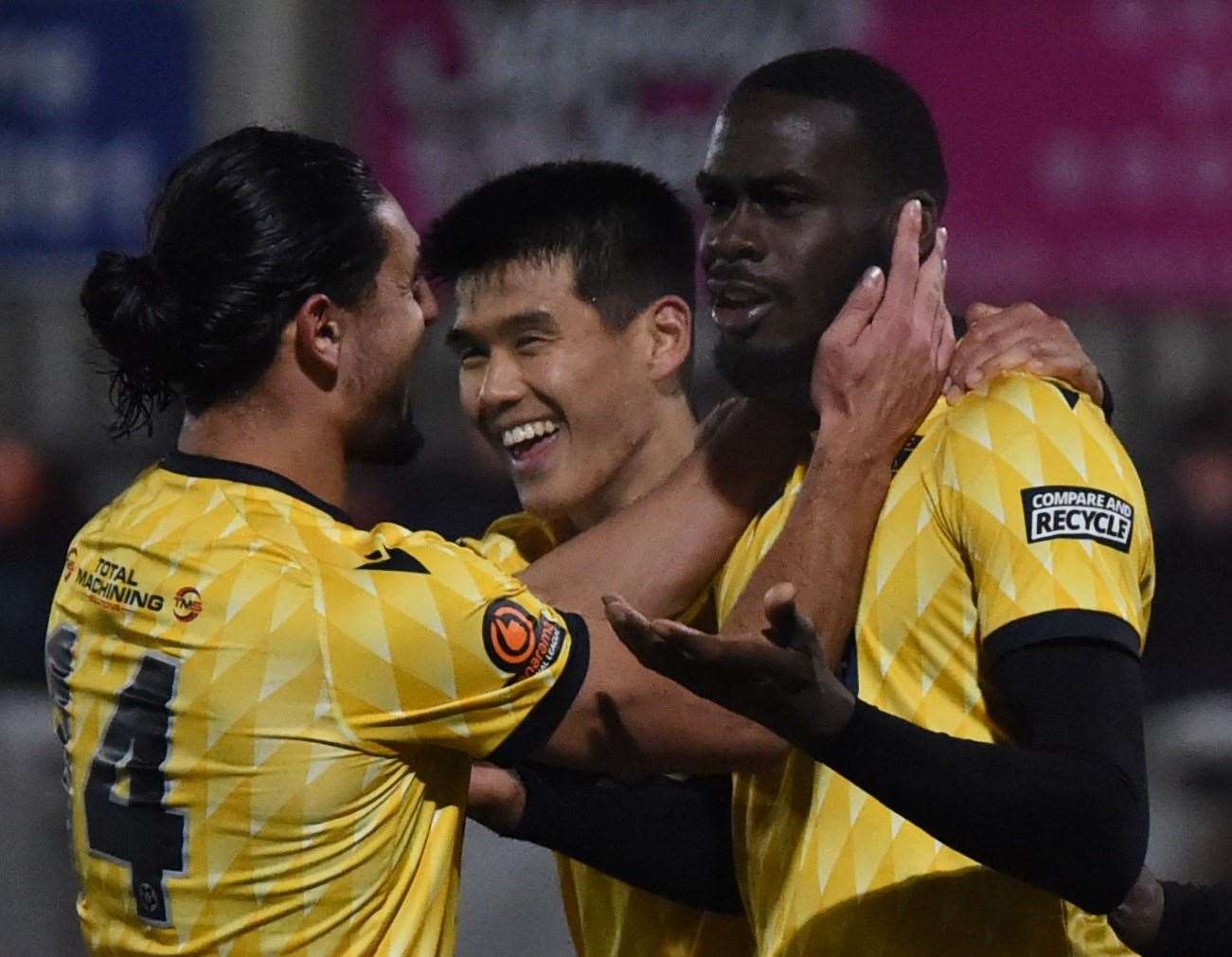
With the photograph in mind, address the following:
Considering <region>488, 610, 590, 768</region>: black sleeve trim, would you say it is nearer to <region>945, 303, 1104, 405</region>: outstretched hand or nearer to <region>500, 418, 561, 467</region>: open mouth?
<region>945, 303, 1104, 405</region>: outstretched hand

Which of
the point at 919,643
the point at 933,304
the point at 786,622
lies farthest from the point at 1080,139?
the point at 786,622

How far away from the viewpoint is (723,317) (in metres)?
3.36

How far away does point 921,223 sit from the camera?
130 inches

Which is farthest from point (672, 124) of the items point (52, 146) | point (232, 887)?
point (232, 887)

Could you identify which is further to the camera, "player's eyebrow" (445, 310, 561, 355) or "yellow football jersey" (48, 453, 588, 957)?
"player's eyebrow" (445, 310, 561, 355)

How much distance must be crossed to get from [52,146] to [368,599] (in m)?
5.91

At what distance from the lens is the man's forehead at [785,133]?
3277 millimetres

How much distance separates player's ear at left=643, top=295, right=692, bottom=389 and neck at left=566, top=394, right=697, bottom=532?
2.4 inches

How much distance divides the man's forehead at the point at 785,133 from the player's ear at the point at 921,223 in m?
0.11

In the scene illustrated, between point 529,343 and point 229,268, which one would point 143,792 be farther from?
point 529,343

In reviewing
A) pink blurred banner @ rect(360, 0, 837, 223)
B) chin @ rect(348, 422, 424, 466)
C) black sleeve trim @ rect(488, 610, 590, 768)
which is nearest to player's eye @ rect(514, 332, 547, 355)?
chin @ rect(348, 422, 424, 466)

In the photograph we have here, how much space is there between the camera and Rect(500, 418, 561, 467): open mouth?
3.98 meters

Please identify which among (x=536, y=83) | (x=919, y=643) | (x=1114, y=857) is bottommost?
(x=1114, y=857)

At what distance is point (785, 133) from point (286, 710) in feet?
3.65
